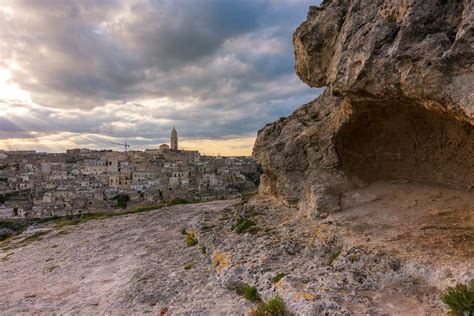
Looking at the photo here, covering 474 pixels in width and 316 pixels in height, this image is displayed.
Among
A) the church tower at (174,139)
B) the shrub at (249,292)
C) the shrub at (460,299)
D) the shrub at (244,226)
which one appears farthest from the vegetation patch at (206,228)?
the church tower at (174,139)

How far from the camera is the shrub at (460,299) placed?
527cm

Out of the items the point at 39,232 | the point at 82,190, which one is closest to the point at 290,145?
the point at 39,232

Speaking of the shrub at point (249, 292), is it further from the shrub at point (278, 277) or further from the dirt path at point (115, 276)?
the shrub at point (278, 277)

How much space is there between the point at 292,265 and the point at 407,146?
5242 millimetres

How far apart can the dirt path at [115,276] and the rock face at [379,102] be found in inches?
165

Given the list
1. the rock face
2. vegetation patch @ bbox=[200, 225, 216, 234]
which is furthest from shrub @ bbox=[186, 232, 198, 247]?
the rock face

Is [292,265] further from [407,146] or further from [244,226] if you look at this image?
[407,146]

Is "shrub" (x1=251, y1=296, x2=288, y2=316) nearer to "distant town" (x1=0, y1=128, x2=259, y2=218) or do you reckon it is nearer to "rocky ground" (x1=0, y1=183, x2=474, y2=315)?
"rocky ground" (x1=0, y1=183, x2=474, y2=315)

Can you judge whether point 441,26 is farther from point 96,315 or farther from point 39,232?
point 39,232

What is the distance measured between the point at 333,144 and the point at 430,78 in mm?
5181

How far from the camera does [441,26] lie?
705cm

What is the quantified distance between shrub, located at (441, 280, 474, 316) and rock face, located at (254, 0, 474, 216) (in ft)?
9.17

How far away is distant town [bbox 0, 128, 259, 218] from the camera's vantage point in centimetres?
6237

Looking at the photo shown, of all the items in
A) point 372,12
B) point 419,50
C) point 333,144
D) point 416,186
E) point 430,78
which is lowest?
point 416,186
